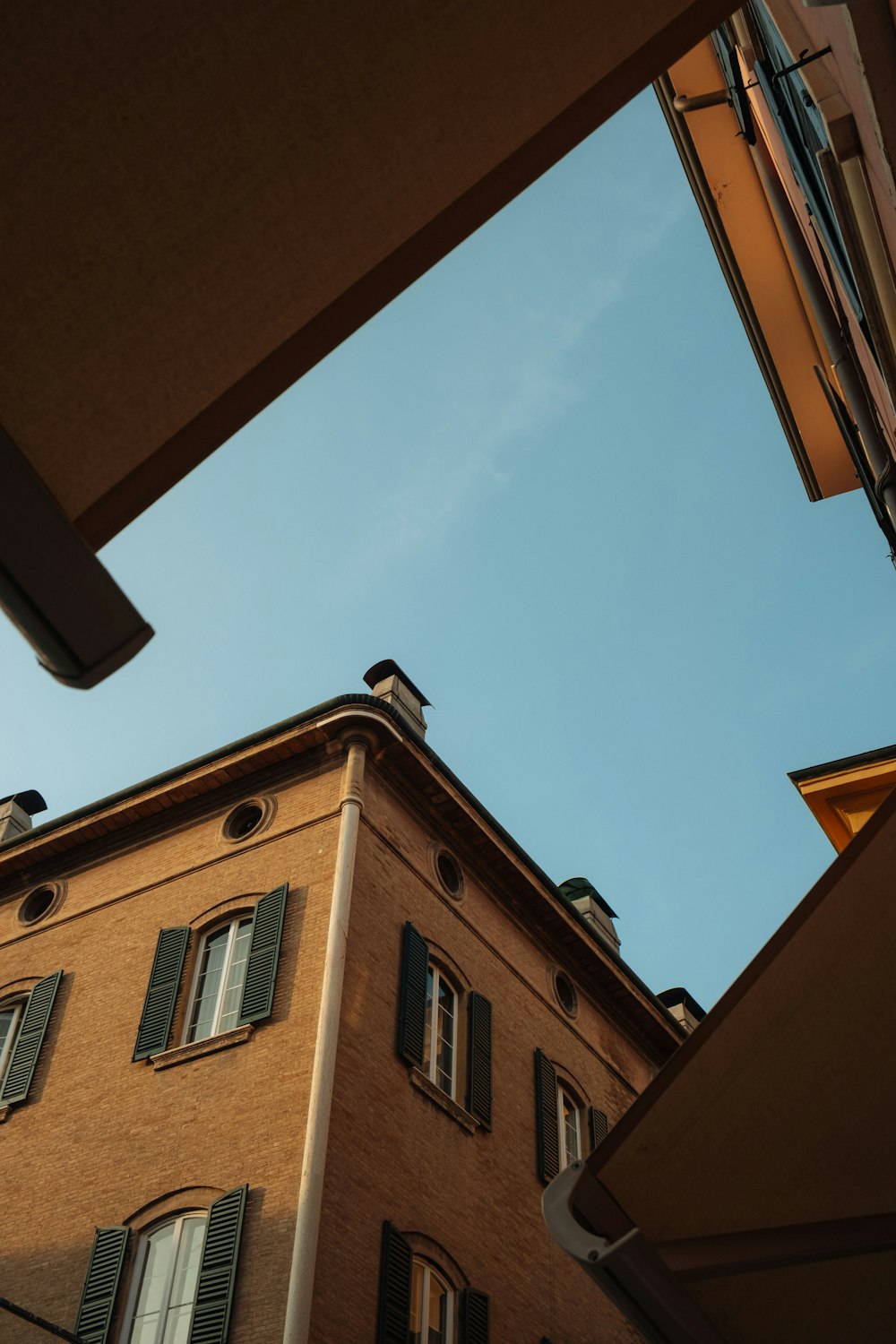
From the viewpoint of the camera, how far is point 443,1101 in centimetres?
1301

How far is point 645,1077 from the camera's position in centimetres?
1866

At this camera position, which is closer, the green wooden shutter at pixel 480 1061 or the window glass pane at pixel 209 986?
the window glass pane at pixel 209 986

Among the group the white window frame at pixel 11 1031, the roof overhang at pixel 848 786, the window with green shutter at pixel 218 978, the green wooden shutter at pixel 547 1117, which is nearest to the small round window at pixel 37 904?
the white window frame at pixel 11 1031

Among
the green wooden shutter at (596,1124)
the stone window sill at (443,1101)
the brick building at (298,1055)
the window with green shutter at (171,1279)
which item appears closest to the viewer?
the window with green shutter at (171,1279)

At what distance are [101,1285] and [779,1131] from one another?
9269 mm

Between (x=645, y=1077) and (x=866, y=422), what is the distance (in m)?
13.6

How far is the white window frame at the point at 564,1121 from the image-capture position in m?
15.3

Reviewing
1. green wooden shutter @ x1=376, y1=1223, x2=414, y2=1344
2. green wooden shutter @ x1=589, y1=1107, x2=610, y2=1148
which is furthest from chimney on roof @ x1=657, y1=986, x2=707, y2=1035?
green wooden shutter @ x1=376, y1=1223, x2=414, y2=1344

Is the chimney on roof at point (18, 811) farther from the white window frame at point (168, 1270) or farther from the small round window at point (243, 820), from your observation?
the white window frame at point (168, 1270)

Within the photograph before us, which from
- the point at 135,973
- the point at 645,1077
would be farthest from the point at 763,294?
the point at 645,1077

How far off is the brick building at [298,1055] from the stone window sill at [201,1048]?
3 cm

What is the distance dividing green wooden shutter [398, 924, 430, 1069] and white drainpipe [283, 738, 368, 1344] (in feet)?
3.56

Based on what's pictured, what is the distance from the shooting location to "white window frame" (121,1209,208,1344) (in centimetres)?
1056

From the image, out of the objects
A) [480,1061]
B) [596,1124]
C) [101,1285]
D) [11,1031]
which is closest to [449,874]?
[480,1061]
